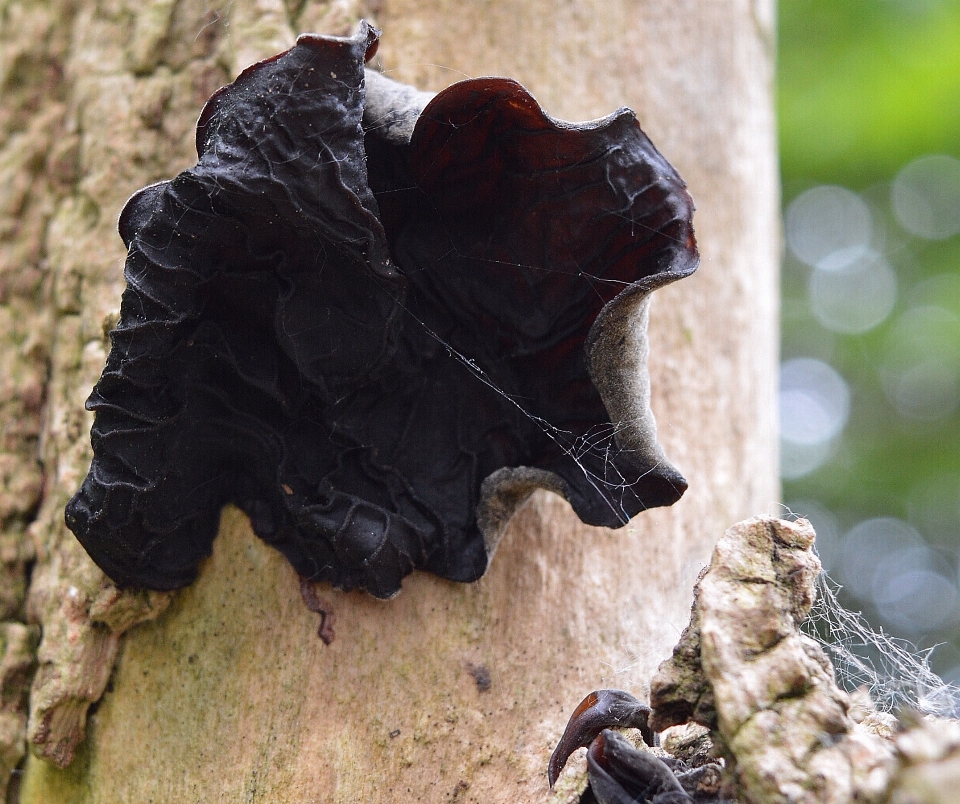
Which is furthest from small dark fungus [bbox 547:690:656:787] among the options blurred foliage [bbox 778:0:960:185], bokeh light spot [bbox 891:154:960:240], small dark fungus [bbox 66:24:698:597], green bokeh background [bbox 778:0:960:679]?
bokeh light spot [bbox 891:154:960:240]

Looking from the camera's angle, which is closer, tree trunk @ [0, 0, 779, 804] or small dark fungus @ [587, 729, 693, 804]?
small dark fungus @ [587, 729, 693, 804]

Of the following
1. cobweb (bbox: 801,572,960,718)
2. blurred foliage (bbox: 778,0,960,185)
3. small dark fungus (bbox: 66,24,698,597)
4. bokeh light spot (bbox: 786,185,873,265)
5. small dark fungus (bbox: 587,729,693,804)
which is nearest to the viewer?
small dark fungus (bbox: 587,729,693,804)

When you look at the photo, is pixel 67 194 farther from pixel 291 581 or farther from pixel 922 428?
pixel 922 428

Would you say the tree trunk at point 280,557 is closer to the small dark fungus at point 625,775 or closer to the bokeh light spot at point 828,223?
the small dark fungus at point 625,775

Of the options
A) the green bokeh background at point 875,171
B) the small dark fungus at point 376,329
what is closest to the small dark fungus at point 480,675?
the small dark fungus at point 376,329

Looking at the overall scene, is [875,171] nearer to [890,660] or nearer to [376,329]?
[890,660]

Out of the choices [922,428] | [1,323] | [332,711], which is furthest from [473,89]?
[922,428]

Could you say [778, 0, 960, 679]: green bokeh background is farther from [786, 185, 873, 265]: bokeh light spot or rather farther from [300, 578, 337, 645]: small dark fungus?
[300, 578, 337, 645]: small dark fungus

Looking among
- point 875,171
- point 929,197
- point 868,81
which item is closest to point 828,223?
point 929,197
